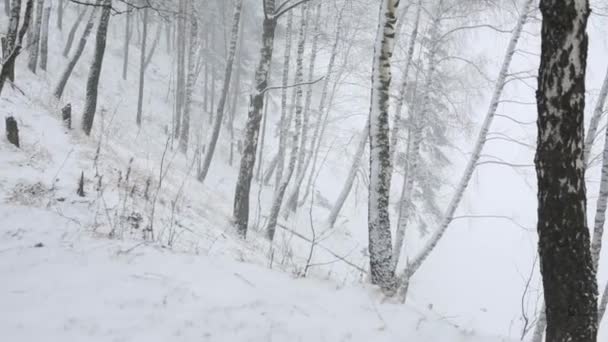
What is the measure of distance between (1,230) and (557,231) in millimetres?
4585

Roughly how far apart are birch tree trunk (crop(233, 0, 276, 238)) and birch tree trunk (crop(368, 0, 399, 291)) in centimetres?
390

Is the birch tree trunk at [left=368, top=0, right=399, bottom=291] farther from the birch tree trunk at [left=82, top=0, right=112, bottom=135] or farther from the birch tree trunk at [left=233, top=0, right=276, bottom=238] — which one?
the birch tree trunk at [left=82, top=0, right=112, bottom=135]

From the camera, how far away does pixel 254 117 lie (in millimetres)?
8625

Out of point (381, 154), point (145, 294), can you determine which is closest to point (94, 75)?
point (381, 154)

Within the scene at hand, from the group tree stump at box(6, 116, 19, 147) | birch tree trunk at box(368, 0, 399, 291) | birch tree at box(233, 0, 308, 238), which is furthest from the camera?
birch tree at box(233, 0, 308, 238)

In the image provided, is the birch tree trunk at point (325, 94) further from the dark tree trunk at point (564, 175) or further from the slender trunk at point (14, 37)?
the dark tree trunk at point (564, 175)

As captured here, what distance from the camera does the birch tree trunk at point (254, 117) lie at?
8336mm

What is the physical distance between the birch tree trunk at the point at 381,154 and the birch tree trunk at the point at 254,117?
3899mm

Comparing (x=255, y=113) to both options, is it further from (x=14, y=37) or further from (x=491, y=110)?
(x=491, y=110)

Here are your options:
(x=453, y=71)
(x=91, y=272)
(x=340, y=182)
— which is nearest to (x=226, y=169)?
(x=340, y=182)

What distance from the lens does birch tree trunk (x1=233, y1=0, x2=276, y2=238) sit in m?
8.34

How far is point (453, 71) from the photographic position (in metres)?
13.1

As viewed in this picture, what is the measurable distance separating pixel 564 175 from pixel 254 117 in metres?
6.47

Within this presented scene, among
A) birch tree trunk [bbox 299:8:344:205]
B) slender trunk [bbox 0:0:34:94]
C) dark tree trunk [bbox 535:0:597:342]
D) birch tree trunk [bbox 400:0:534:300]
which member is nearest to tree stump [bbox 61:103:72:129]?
slender trunk [bbox 0:0:34:94]
